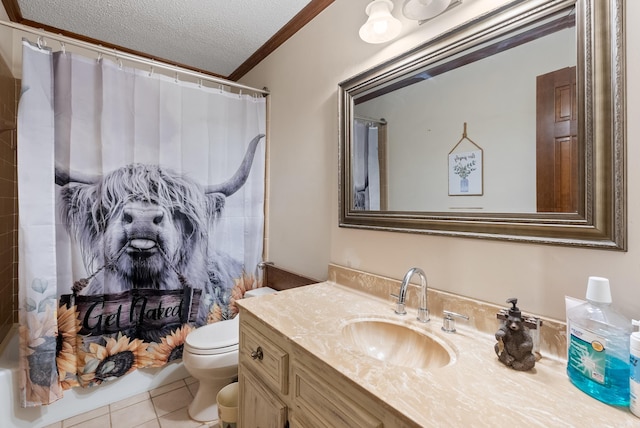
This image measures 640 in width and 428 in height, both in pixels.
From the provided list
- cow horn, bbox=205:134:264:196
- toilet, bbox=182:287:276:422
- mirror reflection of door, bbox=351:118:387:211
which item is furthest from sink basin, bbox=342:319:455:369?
cow horn, bbox=205:134:264:196

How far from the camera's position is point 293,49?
6.23ft

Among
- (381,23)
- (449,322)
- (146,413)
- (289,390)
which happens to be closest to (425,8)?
(381,23)

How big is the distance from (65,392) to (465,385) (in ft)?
6.82

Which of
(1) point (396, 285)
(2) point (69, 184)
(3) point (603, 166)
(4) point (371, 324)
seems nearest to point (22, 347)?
(2) point (69, 184)

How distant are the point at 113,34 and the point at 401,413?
2619 mm

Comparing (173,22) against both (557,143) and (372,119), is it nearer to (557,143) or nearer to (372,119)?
(372,119)

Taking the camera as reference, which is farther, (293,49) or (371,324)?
(293,49)

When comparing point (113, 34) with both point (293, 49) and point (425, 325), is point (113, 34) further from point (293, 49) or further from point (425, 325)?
point (425, 325)

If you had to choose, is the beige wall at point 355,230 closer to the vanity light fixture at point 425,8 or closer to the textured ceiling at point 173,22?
the vanity light fixture at point 425,8

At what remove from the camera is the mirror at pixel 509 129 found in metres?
0.74

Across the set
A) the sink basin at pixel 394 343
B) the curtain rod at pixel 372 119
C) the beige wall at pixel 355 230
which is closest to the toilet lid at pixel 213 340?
the beige wall at pixel 355 230

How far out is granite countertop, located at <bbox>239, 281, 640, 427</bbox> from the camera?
1.88ft

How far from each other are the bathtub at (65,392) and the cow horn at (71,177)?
96cm

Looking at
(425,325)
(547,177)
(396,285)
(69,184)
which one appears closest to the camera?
(547,177)
